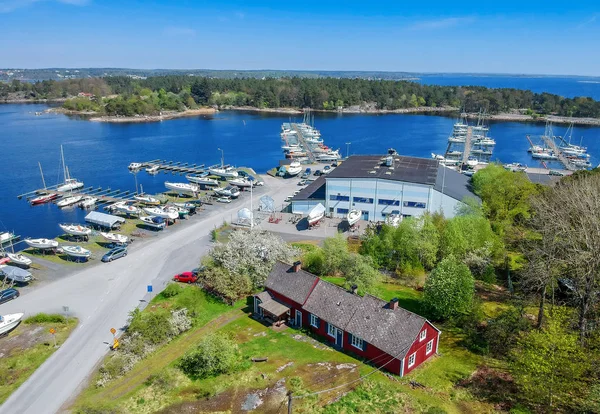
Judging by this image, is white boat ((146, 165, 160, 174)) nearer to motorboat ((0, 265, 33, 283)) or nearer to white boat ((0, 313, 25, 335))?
motorboat ((0, 265, 33, 283))

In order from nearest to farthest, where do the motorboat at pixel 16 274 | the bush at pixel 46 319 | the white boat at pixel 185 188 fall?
the bush at pixel 46 319
the motorboat at pixel 16 274
the white boat at pixel 185 188

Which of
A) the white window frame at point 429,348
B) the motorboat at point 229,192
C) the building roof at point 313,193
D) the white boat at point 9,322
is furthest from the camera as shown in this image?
the motorboat at point 229,192

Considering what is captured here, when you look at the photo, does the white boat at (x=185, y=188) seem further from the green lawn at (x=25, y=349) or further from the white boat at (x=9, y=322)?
the white boat at (x=9, y=322)

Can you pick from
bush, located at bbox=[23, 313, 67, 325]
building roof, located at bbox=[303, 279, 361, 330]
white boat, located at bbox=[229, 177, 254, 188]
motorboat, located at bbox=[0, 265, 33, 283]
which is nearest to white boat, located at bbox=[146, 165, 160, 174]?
white boat, located at bbox=[229, 177, 254, 188]

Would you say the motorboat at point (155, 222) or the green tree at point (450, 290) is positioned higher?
the green tree at point (450, 290)

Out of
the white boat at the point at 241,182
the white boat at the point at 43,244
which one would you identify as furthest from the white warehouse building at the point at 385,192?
the white boat at the point at 43,244

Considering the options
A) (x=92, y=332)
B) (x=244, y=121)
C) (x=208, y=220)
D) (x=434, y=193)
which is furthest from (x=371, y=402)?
(x=244, y=121)

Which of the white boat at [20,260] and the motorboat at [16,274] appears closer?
the motorboat at [16,274]
